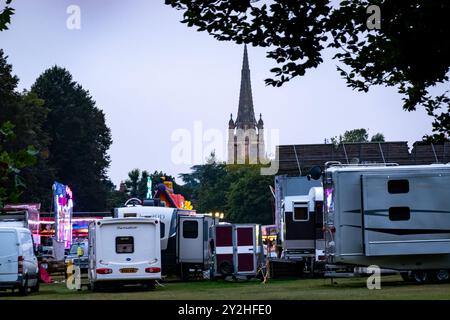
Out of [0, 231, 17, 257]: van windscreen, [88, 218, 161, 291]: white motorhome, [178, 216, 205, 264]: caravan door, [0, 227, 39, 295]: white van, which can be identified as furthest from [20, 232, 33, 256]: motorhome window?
[178, 216, 205, 264]: caravan door

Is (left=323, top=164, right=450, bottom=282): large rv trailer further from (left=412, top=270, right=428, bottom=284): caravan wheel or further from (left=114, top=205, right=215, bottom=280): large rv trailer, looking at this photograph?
(left=114, top=205, right=215, bottom=280): large rv trailer

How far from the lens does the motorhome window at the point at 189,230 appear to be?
4378 cm

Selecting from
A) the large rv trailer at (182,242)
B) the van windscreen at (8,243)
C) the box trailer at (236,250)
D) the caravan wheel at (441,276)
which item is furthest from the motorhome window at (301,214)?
the van windscreen at (8,243)

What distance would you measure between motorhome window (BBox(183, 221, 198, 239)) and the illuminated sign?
36.3 ft

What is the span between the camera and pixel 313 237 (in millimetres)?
39312

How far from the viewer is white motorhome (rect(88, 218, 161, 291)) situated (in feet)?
104

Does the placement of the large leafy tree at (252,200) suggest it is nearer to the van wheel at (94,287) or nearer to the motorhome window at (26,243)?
the van wheel at (94,287)

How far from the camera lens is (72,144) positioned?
113 m

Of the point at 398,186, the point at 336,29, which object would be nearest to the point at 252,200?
the point at 398,186

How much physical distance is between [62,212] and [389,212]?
29.4 meters
